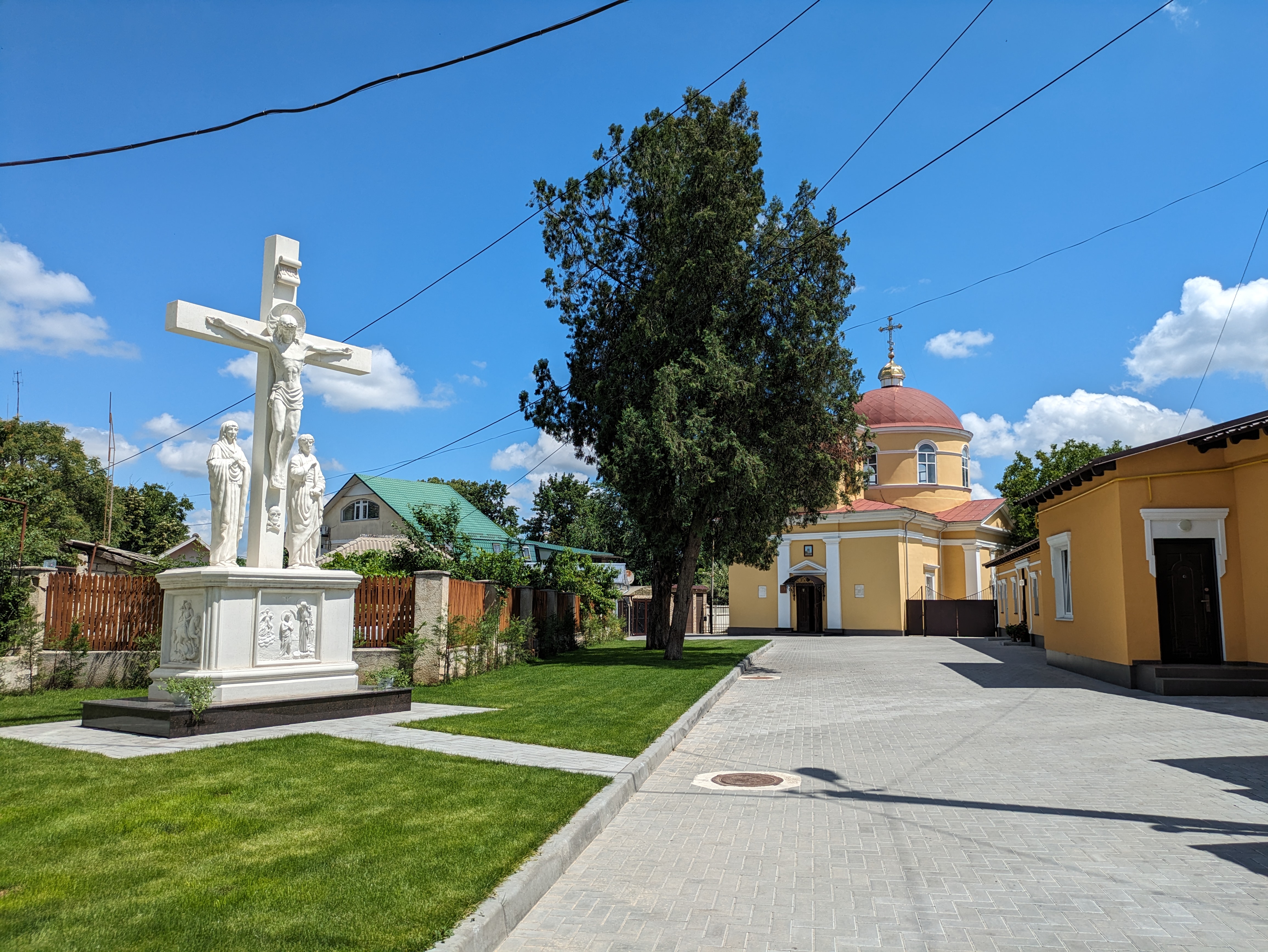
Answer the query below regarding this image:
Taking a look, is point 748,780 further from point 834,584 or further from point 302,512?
point 834,584

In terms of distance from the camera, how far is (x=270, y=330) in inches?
436

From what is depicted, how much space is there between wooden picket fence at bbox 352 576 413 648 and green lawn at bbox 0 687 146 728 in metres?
3.32

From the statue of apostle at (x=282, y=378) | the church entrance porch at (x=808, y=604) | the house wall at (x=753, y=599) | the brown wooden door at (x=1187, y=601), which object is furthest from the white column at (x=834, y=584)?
the statue of apostle at (x=282, y=378)

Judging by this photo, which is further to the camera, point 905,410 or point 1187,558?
point 905,410

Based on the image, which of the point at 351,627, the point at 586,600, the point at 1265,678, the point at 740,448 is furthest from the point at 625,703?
the point at 586,600

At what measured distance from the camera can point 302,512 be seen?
11172 mm

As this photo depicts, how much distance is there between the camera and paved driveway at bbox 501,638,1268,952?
14.2ft

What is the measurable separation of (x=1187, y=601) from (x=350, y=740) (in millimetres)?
15668

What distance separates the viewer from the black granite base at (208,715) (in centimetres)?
886

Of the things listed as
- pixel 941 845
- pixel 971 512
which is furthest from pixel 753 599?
pixel 941 845

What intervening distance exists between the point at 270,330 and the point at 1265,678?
1697cm

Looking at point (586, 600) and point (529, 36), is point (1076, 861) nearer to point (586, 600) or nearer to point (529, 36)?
point (529, 36)

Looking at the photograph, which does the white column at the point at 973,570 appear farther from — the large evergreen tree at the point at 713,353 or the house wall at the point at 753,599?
the large evergreen tree at the point at 713,353

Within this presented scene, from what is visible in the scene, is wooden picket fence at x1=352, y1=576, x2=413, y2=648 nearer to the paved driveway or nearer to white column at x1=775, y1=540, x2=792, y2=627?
the paved driveway
